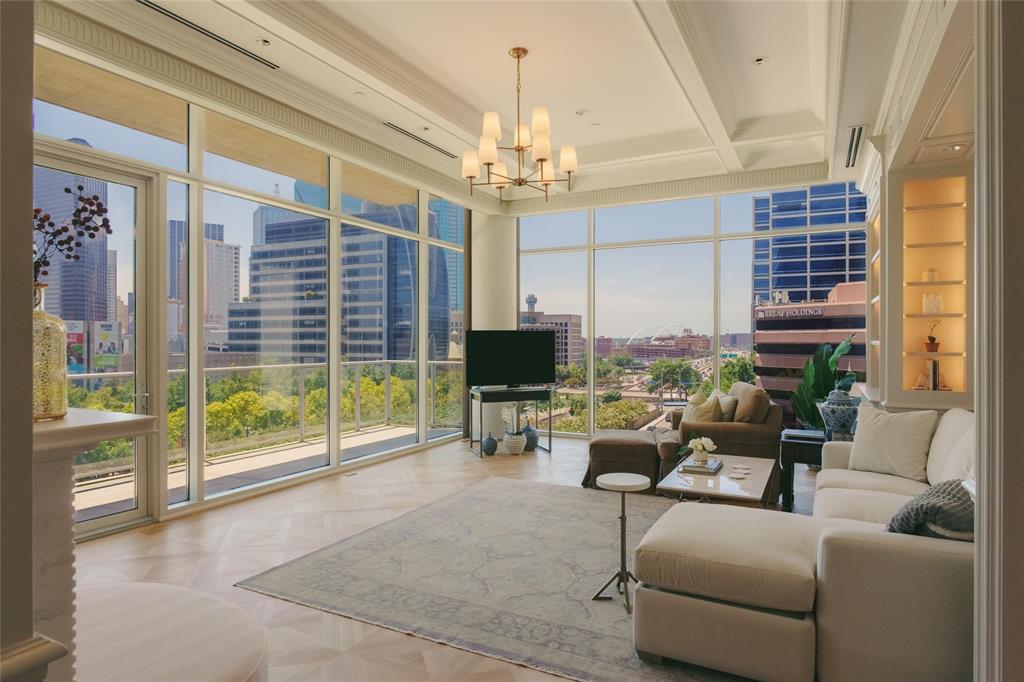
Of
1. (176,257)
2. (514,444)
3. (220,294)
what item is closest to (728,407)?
(514,444)

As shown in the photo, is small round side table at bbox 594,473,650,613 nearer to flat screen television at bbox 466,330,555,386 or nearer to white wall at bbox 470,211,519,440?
flat screen television at bbox 466,330,555,386

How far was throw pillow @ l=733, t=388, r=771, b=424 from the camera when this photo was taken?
513 centimetres

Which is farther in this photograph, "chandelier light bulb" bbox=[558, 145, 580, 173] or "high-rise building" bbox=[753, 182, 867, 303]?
"high-rise building" bbox=[753, 182, 867, 303]

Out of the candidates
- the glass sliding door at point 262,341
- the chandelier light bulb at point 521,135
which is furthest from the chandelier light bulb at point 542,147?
the glass sliding door at point 262,341

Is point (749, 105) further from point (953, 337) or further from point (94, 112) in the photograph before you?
point (94, 112)

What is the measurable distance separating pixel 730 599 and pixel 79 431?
218 cm

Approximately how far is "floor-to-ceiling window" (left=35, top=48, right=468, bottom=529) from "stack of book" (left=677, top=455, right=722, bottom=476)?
10.9 feet

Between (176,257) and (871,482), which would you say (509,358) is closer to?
(176,257)

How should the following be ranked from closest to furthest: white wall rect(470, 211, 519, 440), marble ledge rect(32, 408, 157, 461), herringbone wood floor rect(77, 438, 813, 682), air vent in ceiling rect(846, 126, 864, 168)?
marble ledge rect(32, 408, 157, 461)
herringbone wood floor rect(77, 438, 813, 682)
air vent in ceiling rect(846, 126, 864, 168)
white wall rect(470, 211, 519, 440)

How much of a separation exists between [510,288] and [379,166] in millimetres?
2638

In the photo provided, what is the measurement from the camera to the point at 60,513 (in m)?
1.02

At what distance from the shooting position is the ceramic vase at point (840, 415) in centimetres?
534

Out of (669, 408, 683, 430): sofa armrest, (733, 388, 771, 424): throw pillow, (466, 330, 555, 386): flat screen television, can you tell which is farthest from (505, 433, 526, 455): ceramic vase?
(733, 388, 771, 424): throw pillow

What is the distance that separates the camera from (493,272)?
7.85 meters
